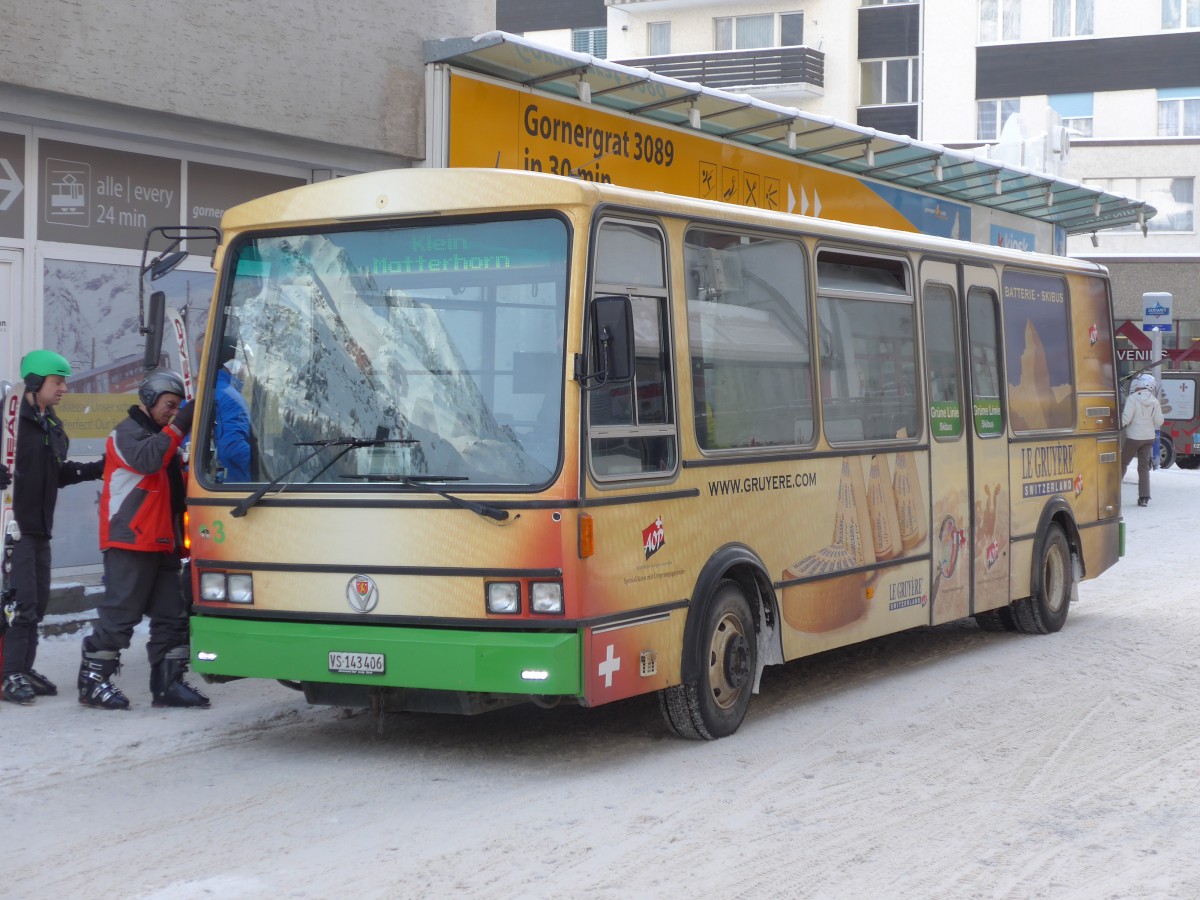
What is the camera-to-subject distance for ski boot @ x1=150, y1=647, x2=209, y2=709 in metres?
8.88

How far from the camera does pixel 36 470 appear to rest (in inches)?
344

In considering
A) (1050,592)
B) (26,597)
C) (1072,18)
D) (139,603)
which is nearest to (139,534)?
(139,603)

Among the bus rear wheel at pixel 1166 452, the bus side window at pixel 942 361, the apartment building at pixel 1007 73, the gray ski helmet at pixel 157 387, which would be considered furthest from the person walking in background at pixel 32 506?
the apartment building at pixel 1007 73

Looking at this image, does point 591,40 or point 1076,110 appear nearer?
point 1076,110

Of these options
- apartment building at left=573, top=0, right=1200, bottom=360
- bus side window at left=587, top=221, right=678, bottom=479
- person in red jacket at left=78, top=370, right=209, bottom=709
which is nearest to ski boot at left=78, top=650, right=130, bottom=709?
person in red jacket at left=78, top=370, right=209, bottom=709

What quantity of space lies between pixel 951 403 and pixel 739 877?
5760 millimetres

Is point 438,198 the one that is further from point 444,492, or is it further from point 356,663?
point 356,663

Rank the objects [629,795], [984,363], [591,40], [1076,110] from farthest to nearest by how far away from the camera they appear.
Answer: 1. [591,40]
2. [1076,110]
3. [984,363]
4. [629,795]

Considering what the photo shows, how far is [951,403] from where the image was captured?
10.9 metres

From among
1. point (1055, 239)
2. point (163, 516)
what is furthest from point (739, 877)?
point (1055, 239)

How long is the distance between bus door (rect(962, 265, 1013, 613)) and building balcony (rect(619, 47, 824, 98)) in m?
34.0

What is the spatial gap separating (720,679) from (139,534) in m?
3.02

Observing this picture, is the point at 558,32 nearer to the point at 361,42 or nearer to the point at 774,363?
the point at 361,42

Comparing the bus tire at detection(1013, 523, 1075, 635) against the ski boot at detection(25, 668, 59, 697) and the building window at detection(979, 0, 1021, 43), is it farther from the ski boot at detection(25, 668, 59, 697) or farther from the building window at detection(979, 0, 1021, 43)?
the building window at detection(979, 0, 1021, 43)
